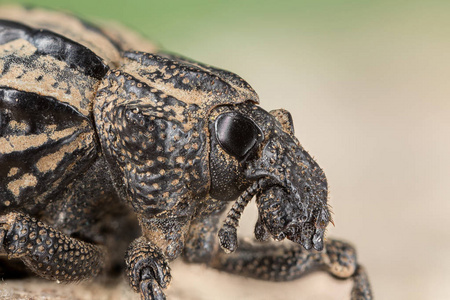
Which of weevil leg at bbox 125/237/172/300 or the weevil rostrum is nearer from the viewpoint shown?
the weevil rostrum

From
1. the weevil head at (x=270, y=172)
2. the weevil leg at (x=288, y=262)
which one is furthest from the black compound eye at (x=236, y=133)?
the weevil leg at (x=288, y=262)

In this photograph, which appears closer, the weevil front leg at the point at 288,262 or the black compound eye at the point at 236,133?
the black compound eye at the point at 236,133

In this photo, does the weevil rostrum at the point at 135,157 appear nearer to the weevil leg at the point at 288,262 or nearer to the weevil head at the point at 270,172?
the weevil head at the point at 270,172

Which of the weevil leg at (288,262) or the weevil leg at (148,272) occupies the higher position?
the weevil leg at (288,262)

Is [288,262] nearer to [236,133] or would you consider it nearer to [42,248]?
[236,133]

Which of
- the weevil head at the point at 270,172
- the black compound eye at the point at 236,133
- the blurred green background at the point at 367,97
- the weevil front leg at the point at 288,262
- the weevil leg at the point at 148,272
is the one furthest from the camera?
the blurred green background at the point at 367,97

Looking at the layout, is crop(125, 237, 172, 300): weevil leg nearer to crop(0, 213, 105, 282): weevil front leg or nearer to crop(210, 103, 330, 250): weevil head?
crop(0, 213, 105, 282): weevil front leg

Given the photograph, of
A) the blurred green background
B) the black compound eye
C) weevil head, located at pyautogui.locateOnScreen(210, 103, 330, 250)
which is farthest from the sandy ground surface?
the black compound eye

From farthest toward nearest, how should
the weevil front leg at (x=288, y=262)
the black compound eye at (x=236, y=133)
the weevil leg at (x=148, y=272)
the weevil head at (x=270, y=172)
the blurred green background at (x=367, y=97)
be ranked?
1. the blurred green background at (x=367, y=97)
2. the weevil front leg at (x=288, y=262)
3. the weevil leg at (x=148, y=272)
4. the black compound eye at (x=236, y=133)
5. the weevil head at (x=270, y=172)
